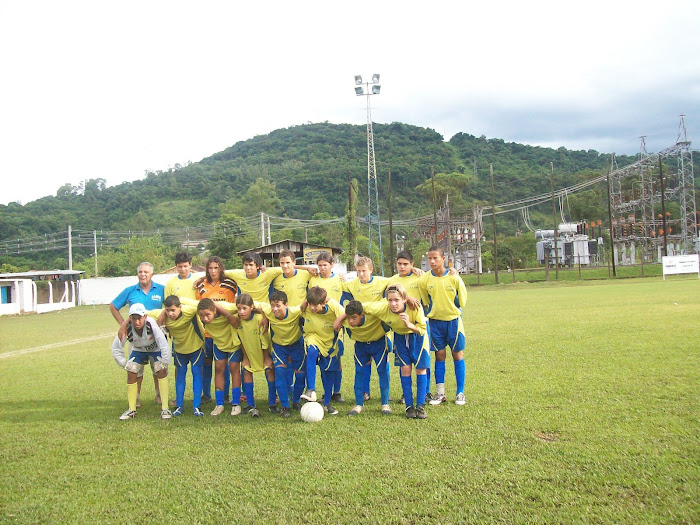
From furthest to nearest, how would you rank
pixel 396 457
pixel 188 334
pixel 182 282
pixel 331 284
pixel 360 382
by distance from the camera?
pixel 182 282 → pixel 331 284 → pixel 188 334 → pixel 360 382 → pixel 396 457

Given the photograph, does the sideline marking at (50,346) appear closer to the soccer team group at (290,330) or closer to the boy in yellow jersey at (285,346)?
the soccer team group at (290,330)

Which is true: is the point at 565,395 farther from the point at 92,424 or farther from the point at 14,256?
the point at 14,256

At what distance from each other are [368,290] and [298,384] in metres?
1.48

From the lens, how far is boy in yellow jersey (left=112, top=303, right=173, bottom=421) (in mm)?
6594

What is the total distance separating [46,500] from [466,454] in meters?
3.35

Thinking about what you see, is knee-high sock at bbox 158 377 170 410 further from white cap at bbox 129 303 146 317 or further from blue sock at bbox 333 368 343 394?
blue sock at bbox 333 368 343 394

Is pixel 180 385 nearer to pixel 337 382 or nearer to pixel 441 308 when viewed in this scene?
pixel 337 382

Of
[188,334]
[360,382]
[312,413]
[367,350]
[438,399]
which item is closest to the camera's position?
[312,413]

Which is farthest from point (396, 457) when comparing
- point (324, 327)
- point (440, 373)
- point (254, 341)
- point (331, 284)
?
point (331, 284)

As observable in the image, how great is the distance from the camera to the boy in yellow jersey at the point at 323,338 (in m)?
6.37

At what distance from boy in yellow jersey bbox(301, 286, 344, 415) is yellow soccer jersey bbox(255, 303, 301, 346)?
13cm

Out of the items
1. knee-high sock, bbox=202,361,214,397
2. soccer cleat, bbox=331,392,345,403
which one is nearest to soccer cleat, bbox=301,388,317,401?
soccer cleat, bbox=331,392,345,403

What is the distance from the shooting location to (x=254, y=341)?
676 centimetres

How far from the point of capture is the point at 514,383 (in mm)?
7223
